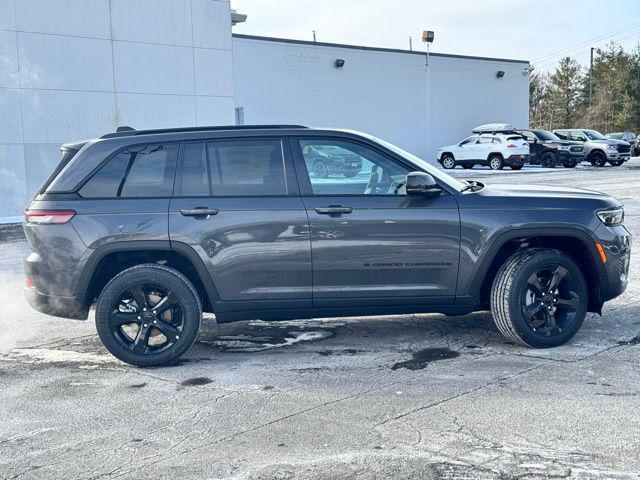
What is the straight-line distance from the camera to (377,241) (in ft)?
19.0

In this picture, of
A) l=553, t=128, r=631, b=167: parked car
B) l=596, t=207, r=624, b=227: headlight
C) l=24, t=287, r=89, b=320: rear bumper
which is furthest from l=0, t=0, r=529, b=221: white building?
l=553, t=128, r=631, b=167: parked car

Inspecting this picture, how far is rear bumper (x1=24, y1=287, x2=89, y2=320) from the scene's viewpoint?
577 centimetres

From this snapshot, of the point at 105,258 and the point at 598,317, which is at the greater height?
the point at 105,258

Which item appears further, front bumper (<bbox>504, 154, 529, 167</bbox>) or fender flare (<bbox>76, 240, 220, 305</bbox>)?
front bumper (<bbox>504, 154, 529, 167</bbox>)

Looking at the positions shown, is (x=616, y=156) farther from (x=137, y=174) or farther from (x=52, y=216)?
(x=52, y=216)

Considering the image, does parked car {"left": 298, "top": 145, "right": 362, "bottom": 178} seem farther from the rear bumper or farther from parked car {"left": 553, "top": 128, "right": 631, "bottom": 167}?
parked car {"left": 553, "top": 128, "right": 631, "bottom": 167}

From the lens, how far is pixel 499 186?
21.1 feet

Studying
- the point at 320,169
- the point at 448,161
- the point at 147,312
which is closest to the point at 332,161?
the point at 320,169

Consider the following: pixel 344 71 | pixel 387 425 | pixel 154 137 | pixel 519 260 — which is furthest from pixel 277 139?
pixel 344 71

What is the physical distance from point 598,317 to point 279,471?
4.12 meters

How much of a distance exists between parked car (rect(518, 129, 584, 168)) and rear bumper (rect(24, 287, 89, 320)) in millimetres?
30240

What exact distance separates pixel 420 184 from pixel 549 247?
1.29m

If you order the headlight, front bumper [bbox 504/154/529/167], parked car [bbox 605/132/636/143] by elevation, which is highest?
parked car [bbox 605/132/636/143]

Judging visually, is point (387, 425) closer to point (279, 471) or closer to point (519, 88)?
point (279, 471)
